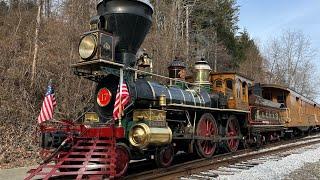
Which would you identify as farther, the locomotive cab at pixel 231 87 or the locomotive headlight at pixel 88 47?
the locomotive cab at pixel 231 87

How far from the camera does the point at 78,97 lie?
51.7 feet

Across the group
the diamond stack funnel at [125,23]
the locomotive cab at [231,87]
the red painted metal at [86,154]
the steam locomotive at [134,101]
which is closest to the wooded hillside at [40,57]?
the red painted metal at [86,154]

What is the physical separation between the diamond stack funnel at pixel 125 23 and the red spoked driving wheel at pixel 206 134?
3.48 m

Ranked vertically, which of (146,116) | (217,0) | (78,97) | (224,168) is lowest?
(224,168)

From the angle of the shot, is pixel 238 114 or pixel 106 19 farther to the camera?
pixel 238 114

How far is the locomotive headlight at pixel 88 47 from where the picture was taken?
8852mm

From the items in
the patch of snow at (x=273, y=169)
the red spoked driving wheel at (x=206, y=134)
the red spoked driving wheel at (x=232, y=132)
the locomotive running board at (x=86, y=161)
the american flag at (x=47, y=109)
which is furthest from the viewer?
the red spoked driving wheel at (x=232, y=132)

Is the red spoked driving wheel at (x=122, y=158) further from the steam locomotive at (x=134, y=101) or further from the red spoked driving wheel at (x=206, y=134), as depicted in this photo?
the red spoked driving wheel at (x=206, y=134)

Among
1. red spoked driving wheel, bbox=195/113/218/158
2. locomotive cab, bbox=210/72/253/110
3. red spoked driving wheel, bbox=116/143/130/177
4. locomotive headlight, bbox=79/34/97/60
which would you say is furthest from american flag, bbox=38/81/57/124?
locomotive cab, bbox=210/72/253/110

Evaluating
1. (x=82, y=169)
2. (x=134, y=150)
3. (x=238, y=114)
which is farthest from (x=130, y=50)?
(x=238, y=114)

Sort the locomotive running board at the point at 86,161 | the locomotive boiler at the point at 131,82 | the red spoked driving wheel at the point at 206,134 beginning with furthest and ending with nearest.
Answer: the red spoked driving wheel at the point at 206,134 < the locomotive boiler at the point at 131,82 < the locomotive running board at the point at 86,161

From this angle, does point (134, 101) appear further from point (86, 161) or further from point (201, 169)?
point (201, 169)

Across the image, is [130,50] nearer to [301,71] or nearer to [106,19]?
[106,19]

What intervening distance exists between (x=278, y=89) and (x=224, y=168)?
1257cm
